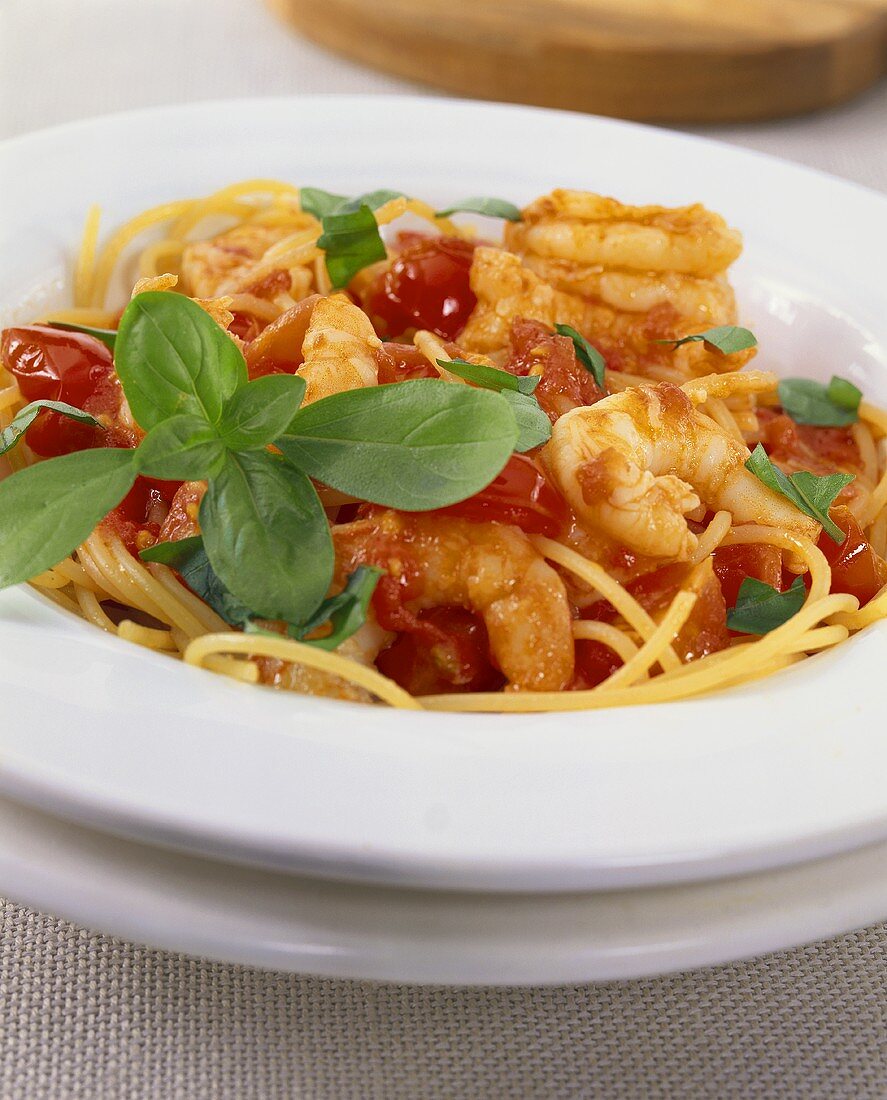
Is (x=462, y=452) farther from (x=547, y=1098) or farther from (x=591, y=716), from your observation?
(x=547, y=1098)

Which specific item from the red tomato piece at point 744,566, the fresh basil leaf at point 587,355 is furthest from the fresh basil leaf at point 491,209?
the red tomato piece at point 744,566

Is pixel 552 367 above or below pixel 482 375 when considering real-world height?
below

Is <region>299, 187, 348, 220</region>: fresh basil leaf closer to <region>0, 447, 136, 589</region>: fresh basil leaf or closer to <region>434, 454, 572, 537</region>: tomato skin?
<region>434, 454, 572, 537</region>: tomato skin

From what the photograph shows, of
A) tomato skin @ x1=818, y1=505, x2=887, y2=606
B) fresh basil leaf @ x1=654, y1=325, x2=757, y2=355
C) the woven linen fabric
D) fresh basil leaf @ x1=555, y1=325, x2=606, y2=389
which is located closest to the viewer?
the woven linen fabric

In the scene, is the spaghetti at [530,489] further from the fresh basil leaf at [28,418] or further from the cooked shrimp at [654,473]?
the fresh basil leaf at [28,418]

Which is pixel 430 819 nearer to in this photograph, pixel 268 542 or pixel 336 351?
pixel 268 542

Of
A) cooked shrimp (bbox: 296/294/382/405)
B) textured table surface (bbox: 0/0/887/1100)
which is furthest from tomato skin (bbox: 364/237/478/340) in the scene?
textured table surface (bbox: 0/0/887/1100)

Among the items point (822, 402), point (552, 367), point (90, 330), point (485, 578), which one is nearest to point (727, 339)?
point (822, 402)
